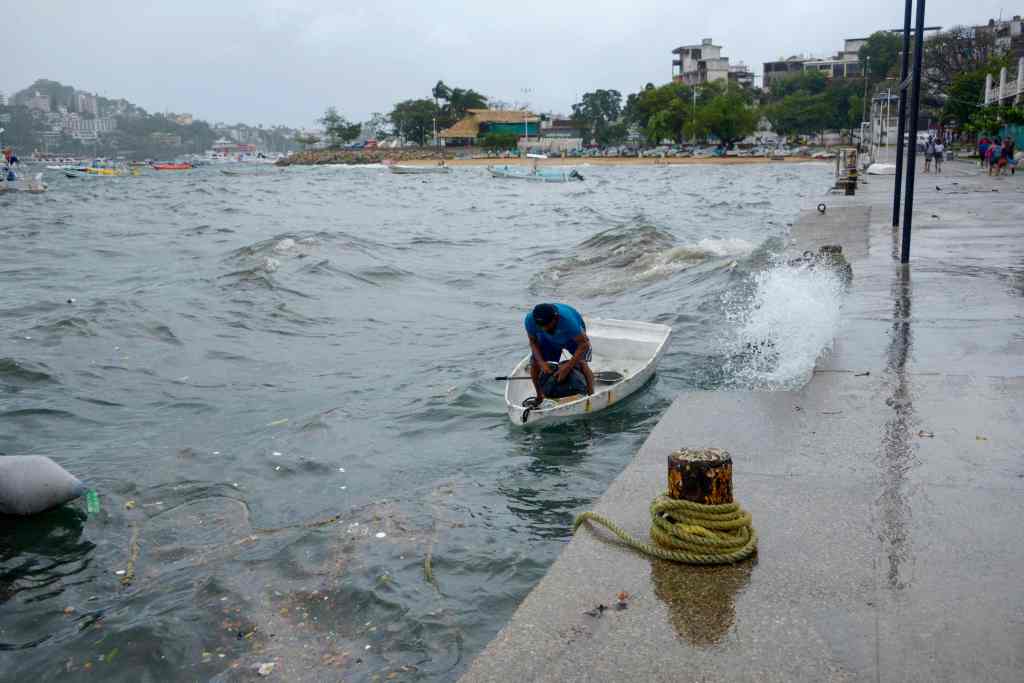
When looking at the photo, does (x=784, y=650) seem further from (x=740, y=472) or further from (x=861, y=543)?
(x=740, y=472)

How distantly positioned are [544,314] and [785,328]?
3.92 m

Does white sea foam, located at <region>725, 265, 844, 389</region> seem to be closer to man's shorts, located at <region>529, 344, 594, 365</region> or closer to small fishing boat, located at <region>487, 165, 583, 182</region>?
man's shorts, located at <region>529, 344, 594, 365</region>

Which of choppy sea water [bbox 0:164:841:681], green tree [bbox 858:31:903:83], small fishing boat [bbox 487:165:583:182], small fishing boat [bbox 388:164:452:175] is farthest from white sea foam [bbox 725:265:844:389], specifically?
green tree [bbox 858:31:903:83]

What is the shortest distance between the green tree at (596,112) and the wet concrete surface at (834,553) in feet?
515

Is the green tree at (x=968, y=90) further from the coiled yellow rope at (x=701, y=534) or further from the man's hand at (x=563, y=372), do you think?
the coiled yellow rope at (x=701, y=534)

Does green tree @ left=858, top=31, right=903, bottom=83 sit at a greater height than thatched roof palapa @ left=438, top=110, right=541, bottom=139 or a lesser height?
greater

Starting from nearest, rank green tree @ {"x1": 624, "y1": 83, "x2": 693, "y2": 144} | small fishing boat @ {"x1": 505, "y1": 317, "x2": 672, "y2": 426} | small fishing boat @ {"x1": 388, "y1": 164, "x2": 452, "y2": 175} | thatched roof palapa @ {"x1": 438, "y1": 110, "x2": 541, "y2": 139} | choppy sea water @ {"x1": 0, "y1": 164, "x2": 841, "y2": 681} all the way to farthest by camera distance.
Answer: choppy sea water @ {"x1": 0, "y1": 164, "x2": 841, "y2": 681} → small fishing boat @ {"x1": 505, "y1": 317, "x2": 672, "y2": 426} → small fishing boat @ {"x1": 388, "y1": 164, "x2": 452, "y2": 175} → green tree @ {"x1": 624, "y1": 83, "x2": 693, "y2": 144} → thatched roof palapa @ {"x1": 438, "y1": 110, "x2": 541, "y2": 139}

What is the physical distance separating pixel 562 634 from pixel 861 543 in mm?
1625

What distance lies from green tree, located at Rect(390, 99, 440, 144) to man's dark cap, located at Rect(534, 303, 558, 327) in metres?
155

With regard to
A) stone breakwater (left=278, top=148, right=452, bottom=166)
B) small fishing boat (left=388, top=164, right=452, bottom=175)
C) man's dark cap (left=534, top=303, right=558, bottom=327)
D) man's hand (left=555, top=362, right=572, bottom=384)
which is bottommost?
man's hand (left=555, top=362, right=572, bottom=384)

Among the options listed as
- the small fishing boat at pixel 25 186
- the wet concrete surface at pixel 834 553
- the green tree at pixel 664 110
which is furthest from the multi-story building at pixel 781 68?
the wet concrete surface at pixel 834 553

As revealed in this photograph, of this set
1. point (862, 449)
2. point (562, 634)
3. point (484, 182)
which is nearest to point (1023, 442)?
point (862, 449)

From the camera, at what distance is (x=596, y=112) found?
6388 inches

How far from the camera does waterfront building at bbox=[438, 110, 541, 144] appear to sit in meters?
143
